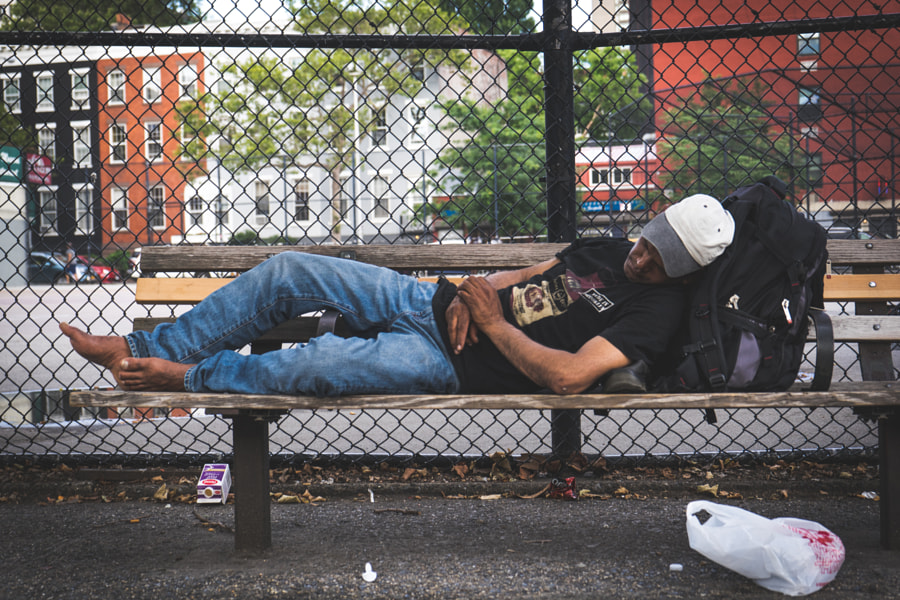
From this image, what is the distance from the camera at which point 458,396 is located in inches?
92.3

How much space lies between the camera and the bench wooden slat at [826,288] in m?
3.22

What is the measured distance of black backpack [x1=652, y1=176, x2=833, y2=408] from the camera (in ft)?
8.06

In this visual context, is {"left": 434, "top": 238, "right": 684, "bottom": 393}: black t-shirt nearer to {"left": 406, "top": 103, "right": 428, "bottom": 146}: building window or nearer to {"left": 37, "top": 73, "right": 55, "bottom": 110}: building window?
{"left": 406, "top": 103, "right": 428, "bottom": 146}: building window

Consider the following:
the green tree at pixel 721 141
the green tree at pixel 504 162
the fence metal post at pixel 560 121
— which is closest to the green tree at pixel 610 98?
the fence metal post at pixel 560 121

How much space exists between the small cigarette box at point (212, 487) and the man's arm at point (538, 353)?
5.00ft

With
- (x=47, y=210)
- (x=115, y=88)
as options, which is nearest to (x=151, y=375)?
(x=115, y=88)

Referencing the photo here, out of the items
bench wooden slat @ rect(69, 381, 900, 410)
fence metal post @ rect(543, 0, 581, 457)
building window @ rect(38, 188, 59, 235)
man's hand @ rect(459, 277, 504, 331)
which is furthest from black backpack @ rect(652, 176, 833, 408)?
building window @ rect(38, 188, 59, 235)

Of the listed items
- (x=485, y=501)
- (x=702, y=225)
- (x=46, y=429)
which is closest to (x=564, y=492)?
(x=485, y=501)

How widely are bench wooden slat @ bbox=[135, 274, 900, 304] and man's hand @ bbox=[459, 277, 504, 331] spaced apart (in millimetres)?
1278

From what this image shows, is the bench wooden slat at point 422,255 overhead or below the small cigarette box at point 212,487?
overhead

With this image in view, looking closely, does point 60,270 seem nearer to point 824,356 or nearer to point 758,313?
point 758,313

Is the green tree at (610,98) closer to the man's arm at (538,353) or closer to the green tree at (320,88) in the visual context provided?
the green tree at (320,88)

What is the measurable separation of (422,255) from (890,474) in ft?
6.65

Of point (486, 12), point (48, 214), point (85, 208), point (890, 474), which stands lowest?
point (890, 474)
